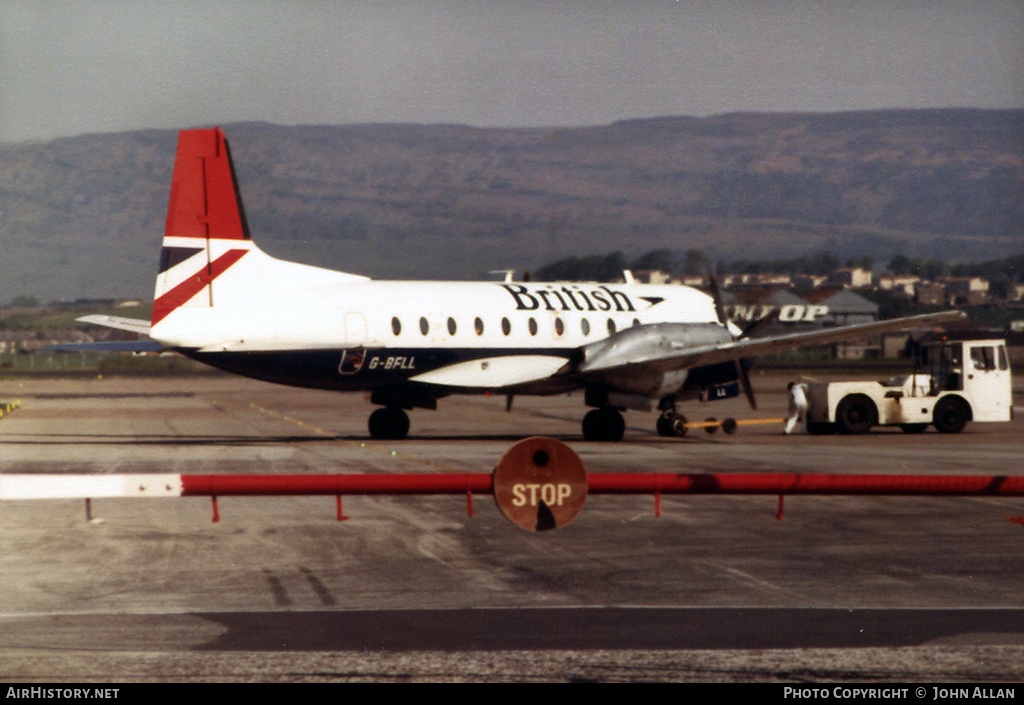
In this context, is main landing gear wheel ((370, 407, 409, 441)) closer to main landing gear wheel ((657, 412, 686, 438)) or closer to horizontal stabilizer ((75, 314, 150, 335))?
horizontal stabilizer ((75, 314, 150, 335))

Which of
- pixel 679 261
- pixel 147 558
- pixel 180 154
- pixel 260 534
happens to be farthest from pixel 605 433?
pixel 679 261

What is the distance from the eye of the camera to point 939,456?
23969mm

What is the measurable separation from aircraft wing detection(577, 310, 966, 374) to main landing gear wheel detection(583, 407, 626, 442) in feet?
3.80

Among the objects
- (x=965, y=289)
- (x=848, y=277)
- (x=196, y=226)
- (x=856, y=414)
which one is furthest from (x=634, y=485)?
(x=848, y=277)

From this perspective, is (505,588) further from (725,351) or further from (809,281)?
(809,281)

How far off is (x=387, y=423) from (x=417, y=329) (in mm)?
2944

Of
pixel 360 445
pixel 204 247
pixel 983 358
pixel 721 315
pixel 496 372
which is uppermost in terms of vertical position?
pixel 204 247

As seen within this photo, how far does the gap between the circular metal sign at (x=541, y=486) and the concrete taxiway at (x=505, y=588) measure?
3.11ft

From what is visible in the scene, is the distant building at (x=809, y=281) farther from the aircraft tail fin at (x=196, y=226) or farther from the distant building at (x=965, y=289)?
the aircraft tail fin at (x=196, y=226)

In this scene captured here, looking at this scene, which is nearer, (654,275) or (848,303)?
(654,275)

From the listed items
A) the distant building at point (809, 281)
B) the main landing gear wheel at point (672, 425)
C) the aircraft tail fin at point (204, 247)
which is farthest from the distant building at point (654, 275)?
the aircraft tail fin at point (204, 247)

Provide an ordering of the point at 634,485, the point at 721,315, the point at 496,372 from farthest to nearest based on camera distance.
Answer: the point at 721,315, the point at 496,372, the point at 634,485

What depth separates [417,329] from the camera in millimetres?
26734

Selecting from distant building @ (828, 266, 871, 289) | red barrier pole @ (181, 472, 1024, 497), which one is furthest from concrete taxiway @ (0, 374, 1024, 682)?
distant building @ (828, 266, 871, 289)
